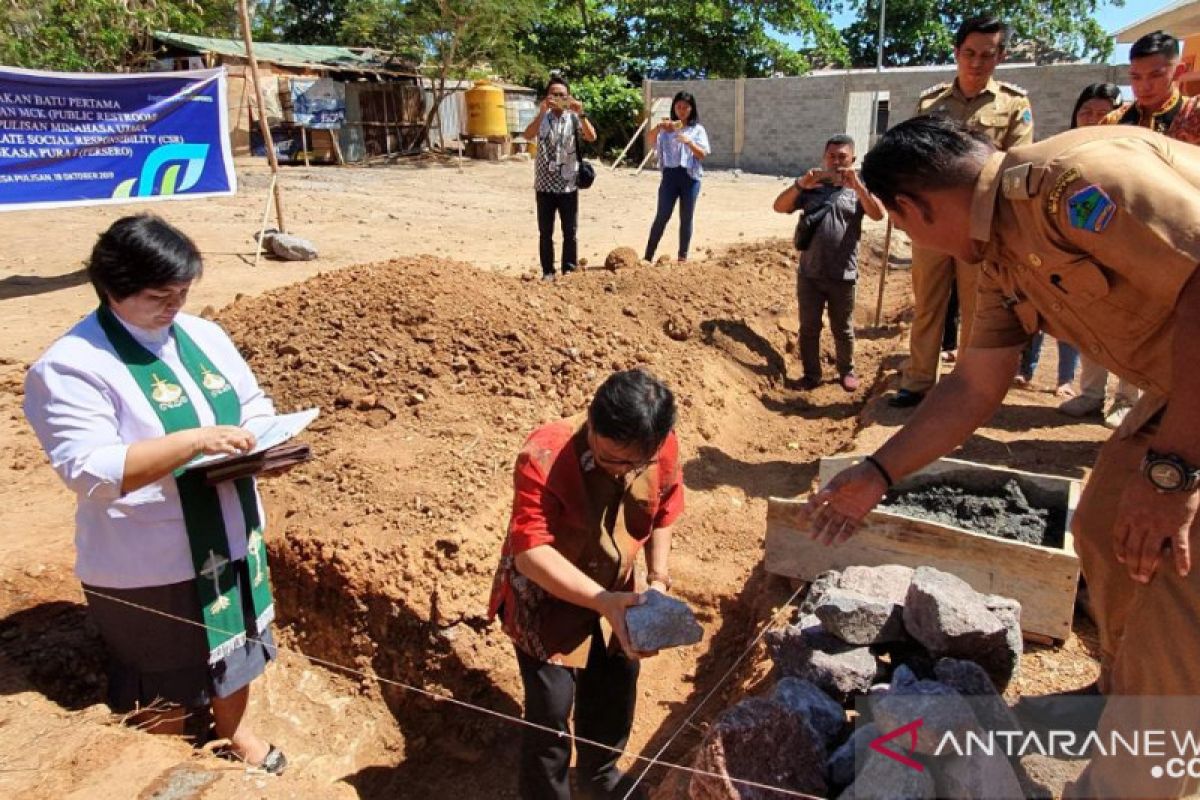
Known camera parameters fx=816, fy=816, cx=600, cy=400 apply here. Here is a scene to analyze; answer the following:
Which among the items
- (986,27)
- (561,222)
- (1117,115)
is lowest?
(561,222)

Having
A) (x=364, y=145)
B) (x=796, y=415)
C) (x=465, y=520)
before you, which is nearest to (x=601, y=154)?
(x=364, y=145)

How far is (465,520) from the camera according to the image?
408 centimetres

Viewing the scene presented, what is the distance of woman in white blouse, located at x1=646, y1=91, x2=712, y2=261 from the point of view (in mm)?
8586

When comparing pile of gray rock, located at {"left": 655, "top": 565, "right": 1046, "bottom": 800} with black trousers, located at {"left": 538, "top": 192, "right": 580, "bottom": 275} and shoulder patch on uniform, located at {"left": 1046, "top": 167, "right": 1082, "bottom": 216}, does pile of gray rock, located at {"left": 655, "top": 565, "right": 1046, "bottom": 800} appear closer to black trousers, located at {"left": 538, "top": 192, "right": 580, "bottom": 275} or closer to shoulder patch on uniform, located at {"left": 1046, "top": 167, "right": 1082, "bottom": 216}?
shoulder patch on uniform, located at {"left": 1046, "top": 167, "right": 1082, "bottom": 216}

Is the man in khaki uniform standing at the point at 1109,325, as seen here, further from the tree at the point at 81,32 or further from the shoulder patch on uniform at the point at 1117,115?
the tree at the point at 81,32

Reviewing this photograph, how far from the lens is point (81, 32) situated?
1614cm

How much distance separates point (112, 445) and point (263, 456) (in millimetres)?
421

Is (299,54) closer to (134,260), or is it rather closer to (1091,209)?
(134,260)

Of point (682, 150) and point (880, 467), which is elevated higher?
point (682, 150)

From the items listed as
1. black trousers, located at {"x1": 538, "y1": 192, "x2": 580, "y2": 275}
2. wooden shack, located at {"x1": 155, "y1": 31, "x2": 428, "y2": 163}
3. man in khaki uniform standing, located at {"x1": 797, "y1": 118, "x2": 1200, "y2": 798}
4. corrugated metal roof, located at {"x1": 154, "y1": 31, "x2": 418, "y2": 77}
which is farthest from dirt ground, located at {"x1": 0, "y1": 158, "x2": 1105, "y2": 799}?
corrugated metal roof, located at {"x1": 154, "y1": 31, "x2": 418, "y2": 77}

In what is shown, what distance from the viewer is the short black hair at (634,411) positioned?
2.13m

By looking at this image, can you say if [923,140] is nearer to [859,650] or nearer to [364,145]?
[859,650]

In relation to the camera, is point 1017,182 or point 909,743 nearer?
point 1017,182

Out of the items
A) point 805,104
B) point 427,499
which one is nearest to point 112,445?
point 427,499
